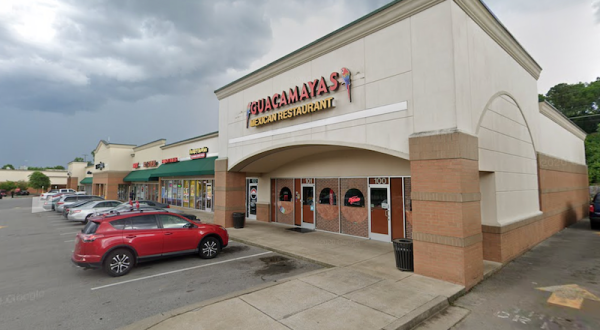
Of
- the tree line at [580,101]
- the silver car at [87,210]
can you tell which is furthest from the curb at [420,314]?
the tree line at [580,101]

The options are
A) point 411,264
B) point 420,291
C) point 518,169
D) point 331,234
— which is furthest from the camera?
point 331,234

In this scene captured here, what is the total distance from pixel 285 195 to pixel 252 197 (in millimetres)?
3413

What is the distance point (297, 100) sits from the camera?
11.3 metres

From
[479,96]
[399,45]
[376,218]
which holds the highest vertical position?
[399,45]

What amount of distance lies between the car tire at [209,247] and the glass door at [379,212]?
6106 mm

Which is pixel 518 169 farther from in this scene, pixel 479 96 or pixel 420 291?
pixel 420 291

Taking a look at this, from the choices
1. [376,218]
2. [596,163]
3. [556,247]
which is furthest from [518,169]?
[596,163]

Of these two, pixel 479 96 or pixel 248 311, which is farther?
pixel 479 96

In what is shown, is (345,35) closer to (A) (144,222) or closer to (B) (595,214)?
(A) (144,222)

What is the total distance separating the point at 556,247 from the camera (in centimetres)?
1114

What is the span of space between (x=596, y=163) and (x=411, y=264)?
3347 centimetres

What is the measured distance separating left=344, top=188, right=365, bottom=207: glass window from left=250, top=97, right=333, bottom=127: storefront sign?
4204mm

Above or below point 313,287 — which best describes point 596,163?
above

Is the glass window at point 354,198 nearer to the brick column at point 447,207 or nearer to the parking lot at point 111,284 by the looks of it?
the parking lot at point 111,284
